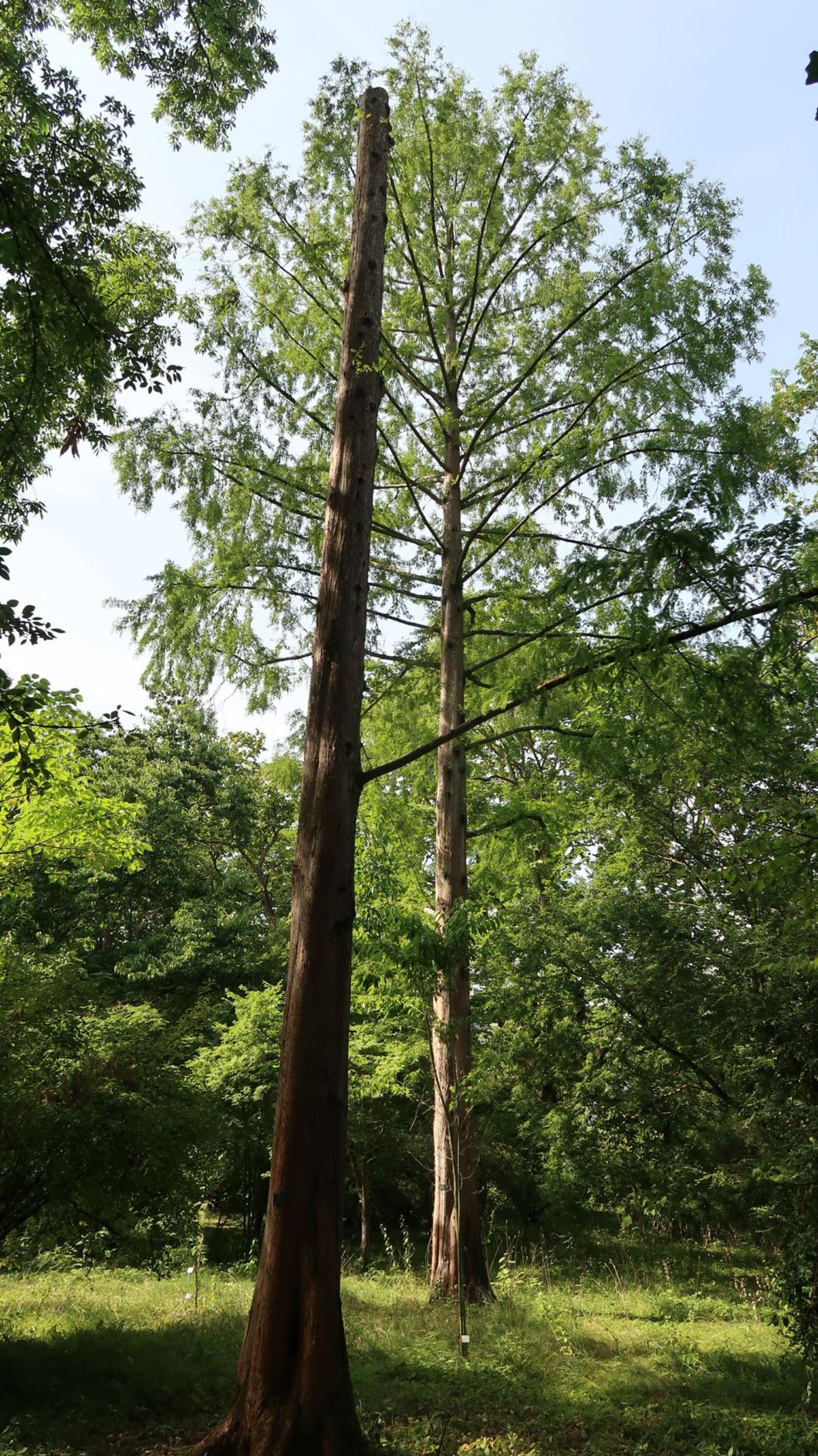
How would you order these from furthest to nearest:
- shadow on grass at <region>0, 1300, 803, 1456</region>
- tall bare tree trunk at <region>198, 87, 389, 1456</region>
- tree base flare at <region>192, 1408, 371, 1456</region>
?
shadow on grass at <region>0, 1300, 803, 1456</region>
tall bare tree trunk at <region>198, 87, 389, 1456</region>
tree base flare at <region>192, 1408, 371, 1456</region>

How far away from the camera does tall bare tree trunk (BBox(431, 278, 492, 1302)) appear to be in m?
7.25

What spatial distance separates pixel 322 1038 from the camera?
4262mm

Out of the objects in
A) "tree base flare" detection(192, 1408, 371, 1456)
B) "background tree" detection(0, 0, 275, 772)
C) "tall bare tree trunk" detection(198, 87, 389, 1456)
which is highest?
"background tree" detection(0, 0, 275, 772)

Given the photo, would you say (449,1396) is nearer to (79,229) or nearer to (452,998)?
(452,998)

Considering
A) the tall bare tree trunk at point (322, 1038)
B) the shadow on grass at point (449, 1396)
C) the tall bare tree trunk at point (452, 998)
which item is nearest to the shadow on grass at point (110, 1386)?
the shadow on grass at point (449, 1396)


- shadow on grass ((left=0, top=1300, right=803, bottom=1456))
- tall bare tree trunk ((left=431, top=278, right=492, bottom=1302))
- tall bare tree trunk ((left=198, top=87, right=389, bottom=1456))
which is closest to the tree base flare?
tall bare tree trunk ((left=198, top=87, right=389, bottom=1456))

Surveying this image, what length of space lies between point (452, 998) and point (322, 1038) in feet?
12.4

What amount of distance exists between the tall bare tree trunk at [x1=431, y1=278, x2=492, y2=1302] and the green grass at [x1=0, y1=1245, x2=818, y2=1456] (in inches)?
20.5

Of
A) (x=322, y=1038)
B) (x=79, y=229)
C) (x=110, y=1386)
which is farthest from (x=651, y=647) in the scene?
(x=110, y=1386)

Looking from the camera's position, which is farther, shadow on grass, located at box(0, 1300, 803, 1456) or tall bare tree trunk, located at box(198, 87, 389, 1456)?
shadow on grass, located at box(0, 1300, 803, 1456)

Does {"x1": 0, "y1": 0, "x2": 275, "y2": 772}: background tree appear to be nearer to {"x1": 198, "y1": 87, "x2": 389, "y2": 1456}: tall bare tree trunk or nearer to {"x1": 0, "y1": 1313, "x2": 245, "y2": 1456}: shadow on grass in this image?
{"x1": 198, "y1": 87, "x2": 389, "y2": 1456}: tall bare tree trunk

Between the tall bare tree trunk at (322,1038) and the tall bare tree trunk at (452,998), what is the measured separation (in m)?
2.42

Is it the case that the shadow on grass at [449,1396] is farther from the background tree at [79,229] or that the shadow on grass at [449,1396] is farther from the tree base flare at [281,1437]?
the background tree at [79,229]

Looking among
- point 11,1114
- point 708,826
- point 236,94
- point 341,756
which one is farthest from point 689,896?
point 236,94
